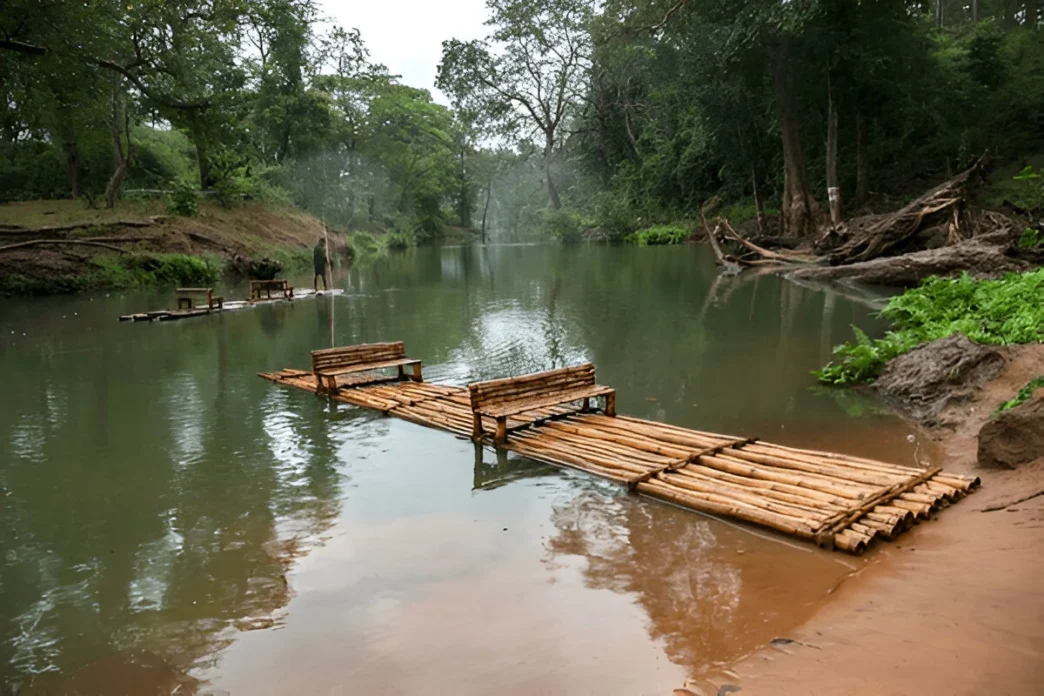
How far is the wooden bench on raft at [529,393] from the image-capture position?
736cm

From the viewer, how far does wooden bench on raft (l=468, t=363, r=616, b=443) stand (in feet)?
24.2

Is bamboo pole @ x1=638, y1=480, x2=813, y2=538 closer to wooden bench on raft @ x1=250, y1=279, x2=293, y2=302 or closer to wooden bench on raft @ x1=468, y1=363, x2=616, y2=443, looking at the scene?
wooden bench on raft @ x1=468, y1=363, x2=616, y2=443

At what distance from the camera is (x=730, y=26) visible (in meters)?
Result: 26.5

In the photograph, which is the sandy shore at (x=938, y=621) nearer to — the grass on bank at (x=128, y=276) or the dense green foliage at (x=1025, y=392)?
the dense green foliage at (x=1025, y=392)

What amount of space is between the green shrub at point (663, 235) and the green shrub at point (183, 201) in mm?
24047

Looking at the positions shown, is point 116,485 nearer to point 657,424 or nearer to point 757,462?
point 657,424

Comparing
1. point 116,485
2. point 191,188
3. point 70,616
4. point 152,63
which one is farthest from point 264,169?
point 70,616

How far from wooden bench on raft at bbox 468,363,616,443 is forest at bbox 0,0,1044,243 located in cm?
1346

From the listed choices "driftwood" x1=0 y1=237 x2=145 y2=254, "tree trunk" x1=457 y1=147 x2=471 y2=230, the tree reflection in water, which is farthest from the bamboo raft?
"tree trunk" x1=457 y1=147 x2=471 y2=230

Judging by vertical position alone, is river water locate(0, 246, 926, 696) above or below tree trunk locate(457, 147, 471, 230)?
below

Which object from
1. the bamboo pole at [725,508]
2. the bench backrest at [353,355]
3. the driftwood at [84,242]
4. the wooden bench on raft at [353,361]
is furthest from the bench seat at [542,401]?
the driftwood at [84,242]

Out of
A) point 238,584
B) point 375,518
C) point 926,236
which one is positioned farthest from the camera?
point 926,236

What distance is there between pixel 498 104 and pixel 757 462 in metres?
52.6

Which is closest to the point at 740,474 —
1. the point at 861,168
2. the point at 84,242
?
the point at 84,242
